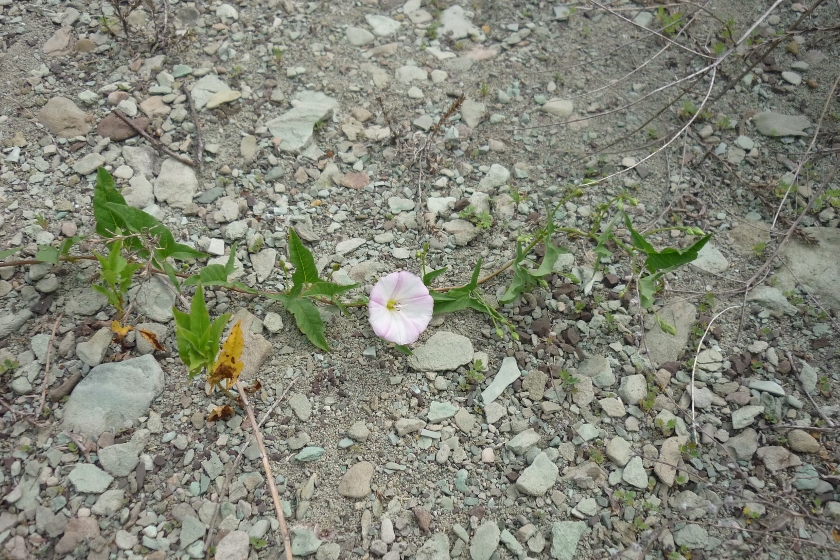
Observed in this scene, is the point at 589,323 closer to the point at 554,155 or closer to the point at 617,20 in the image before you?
the point at 554,155

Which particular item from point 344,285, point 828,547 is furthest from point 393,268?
point 828,547

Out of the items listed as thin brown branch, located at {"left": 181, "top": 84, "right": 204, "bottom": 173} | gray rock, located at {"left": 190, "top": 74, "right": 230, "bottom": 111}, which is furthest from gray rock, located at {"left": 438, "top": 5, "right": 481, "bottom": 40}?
thin brown branch, located at {"left": 181, "top": 84, "right": 204, "bottom": 173}

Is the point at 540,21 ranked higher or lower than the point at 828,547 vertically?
higher

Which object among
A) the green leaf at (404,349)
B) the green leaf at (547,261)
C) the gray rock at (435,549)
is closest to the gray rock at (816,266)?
the green leaf at (547,261)

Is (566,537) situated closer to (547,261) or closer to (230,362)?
(547,261)

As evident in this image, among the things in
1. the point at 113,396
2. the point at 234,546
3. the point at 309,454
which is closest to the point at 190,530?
the point at 234,546
